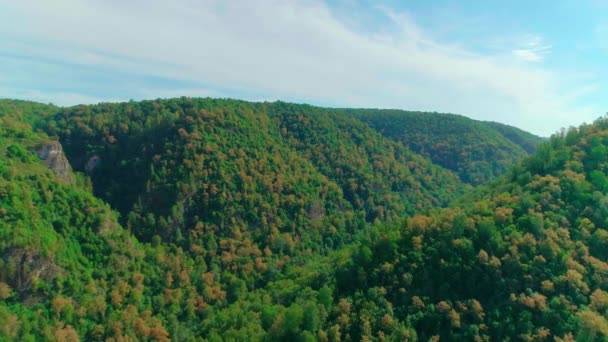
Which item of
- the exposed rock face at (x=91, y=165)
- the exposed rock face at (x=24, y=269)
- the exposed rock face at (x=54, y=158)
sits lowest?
the exposed rock face at (x=24, y=269)

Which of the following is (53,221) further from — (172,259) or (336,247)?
(336,247)

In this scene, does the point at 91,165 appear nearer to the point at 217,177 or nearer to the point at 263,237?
the point at 217,177

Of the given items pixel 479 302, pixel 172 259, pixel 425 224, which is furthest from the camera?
pixel 172 259

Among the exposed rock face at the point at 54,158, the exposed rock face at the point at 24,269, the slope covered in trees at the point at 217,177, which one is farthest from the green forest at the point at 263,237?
the slope covered in trees at the point at 217,177

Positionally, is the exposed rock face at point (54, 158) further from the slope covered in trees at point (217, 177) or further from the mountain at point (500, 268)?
the mountain at point (500, 268)

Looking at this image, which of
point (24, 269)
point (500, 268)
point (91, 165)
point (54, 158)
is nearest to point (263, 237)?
point (91, 165)

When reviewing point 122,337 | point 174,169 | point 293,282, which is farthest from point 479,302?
point 174,169

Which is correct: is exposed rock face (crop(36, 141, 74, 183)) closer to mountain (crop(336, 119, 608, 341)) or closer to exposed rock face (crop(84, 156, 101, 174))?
exposed rock face (crop(84, 156, 101, 174))
